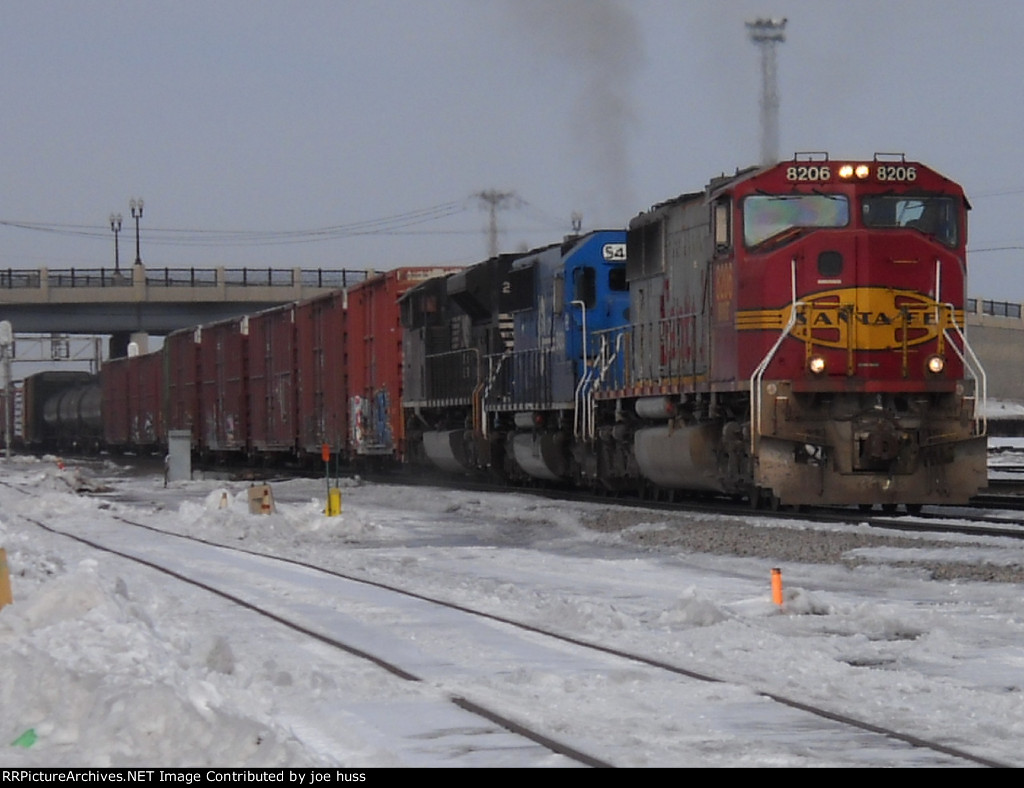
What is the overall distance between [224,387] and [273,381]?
4.49m

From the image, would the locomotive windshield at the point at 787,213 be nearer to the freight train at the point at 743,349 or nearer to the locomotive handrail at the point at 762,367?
the freight train at the point at 743,349

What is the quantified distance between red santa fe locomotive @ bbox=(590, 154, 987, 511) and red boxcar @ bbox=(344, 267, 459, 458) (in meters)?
12.8

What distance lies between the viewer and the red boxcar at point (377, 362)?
1174 inches

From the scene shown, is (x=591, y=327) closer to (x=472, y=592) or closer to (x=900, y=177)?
(x=900, y=177)

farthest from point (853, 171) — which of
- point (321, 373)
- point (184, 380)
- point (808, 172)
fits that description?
point (184, 380)

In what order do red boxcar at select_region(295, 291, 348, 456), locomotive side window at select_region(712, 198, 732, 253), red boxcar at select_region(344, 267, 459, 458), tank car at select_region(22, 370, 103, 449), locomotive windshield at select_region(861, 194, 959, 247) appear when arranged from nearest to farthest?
locomotive windshield at select_region(861, 194, 959, 247) < locomotive side window at select_region(712, 198, 732, 253) < red boxcar at select_region(344, 267, 459, 458) < red boxcar at select_region(295, 291, 348, 456) < tank car at select_region(22, 370, 103, 449)

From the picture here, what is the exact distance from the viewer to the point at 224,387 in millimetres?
41750

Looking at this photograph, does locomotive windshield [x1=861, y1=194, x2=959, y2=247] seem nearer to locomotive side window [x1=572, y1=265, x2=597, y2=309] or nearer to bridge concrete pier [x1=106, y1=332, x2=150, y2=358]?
locomotive side window [x1=572, y1=265, x2=597, y2=309]

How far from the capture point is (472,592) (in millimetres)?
11766

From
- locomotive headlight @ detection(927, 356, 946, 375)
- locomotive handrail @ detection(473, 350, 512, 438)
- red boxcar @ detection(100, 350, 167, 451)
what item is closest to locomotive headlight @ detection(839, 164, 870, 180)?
locomotive headlight @ detection(927, 356, 946, 375)

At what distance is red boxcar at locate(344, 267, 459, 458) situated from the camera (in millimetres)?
29828

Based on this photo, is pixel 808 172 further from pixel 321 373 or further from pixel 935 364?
pixel 321 373

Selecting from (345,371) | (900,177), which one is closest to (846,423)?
(900,177)
